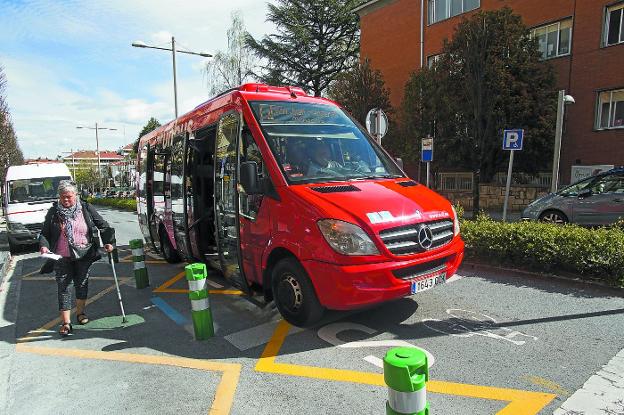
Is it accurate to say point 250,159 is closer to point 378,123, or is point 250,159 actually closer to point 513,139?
point 378,123

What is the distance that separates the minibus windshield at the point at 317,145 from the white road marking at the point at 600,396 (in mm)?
2881

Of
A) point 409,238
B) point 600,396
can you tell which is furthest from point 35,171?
point 600,396

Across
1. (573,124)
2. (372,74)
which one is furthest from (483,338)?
(372,74)

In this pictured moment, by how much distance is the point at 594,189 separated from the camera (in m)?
9.80

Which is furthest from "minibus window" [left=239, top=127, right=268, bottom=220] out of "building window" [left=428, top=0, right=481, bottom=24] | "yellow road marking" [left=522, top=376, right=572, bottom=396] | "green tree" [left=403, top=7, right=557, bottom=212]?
"building window" [left=428, top=0, right=481, bottom=24]

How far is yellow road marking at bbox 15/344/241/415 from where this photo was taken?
11.1 ft

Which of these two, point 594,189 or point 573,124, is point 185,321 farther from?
point 573,124

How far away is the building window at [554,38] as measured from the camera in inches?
709

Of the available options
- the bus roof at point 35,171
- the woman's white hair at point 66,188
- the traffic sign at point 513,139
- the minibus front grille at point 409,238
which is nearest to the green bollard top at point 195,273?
the woman's white hair at point 66,188

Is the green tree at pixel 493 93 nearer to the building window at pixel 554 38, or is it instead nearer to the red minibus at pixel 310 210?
the building window at pixel 554 38

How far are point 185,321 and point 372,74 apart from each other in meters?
21.3

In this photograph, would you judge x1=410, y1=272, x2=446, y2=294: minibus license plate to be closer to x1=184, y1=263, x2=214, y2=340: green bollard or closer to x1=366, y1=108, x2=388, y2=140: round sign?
x1=184, y1=263, x2=214, y2=340: green bollard

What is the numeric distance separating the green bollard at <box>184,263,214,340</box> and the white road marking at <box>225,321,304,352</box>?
275 mm

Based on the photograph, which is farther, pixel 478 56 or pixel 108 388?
pixel 478 56
